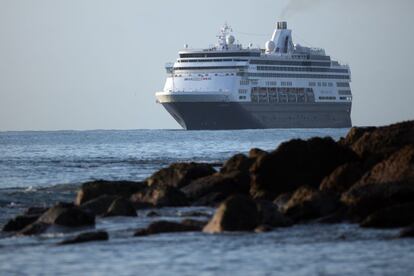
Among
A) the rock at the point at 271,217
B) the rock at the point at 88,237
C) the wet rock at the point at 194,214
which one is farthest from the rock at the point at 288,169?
the rock at the point at 88,237

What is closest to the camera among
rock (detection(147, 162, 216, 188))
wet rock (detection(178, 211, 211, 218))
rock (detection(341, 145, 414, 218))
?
rock (detection(341, 145, 414, 218))

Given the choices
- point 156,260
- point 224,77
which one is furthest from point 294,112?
point 156,260

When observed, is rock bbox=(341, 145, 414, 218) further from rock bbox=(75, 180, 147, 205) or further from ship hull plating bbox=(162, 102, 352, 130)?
ship hull plating bbox=(162, 102, 352, 130)

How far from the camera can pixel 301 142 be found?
28094 mm

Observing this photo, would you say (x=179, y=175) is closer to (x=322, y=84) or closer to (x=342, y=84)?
(x=322, y=84)

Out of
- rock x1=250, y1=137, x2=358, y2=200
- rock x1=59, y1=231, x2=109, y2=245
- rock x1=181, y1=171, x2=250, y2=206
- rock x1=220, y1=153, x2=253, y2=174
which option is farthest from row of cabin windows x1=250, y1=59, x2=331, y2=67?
rock x1=59, y1=231, x2=109, y2=245

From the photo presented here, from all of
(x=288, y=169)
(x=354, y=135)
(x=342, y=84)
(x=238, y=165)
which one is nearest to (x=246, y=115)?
(x=342, y=84)

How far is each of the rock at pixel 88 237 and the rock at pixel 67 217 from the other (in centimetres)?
174

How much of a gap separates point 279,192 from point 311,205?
347 cm

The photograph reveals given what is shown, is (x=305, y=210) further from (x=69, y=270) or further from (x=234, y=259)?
(x=69, y=270)

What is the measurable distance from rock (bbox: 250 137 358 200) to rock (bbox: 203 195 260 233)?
4.45 meters

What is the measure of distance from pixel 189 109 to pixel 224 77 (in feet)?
19.4

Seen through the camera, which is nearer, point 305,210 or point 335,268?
point 335,268

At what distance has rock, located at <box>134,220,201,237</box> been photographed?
75.7ft
